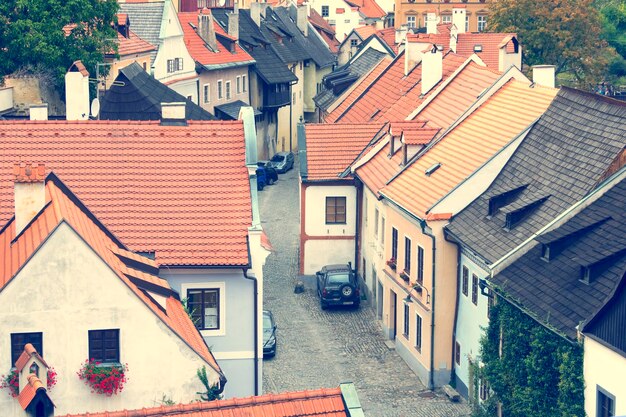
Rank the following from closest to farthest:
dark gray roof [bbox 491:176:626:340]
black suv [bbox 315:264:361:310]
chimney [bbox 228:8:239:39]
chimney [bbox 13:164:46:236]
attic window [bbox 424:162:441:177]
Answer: chimney [bbox 13:164:46:236] → dark gray roof [bbox 491:176:626:340] → attic window [bbox 424:162:441:177] → black suv [bbox 315:264:361:310] → chimney [bbox 228:8:239:39]

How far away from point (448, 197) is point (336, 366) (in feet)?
23.2

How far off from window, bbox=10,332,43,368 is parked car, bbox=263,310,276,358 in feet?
54.5

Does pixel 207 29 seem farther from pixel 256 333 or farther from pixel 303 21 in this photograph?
pixel 256 333

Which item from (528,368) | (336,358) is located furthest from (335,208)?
(528,368)

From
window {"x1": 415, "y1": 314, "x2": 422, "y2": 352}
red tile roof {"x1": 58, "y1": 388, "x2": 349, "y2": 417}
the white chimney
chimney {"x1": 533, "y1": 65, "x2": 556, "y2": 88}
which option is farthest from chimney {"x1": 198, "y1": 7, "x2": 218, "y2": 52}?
red tile roof {"x1": 58, "y1": 388, "x2": 349, "y2": 417}

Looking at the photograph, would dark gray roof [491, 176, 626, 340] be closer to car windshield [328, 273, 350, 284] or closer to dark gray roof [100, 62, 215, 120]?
car windshield [328, 273, 350, 284]

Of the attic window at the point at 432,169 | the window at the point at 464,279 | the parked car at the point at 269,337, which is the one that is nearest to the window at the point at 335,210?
the parked car at the point at 269,337

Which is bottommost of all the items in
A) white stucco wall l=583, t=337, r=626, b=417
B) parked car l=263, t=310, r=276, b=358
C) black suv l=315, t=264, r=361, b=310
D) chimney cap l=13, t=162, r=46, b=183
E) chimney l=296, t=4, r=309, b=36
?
parked car l=263, t=310, r=276, b=358

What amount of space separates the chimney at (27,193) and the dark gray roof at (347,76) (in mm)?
46683

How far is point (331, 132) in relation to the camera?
54.9 m

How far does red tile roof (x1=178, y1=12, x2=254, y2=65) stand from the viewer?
81506mm

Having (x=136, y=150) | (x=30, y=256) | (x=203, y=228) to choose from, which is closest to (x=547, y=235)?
(x=203, y=228)

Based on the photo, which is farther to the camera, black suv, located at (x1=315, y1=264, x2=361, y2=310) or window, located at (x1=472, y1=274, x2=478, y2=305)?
black suv, located at (x1=315, y1=264, x2=361, y2=310)

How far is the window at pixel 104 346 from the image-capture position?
1017 inches
